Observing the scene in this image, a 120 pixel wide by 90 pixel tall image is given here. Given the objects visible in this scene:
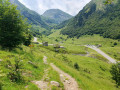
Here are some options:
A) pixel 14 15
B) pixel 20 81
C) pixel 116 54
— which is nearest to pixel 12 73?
pixel 20 81

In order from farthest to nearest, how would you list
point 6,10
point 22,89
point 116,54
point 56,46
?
point 56,46 < point 116,54 < point 6,10 < point 22,89

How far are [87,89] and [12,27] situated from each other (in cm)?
2141

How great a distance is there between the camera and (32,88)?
33.1 feet

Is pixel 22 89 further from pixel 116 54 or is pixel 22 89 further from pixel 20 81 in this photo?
pixel 116 54

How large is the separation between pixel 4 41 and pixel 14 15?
6911 millimetres

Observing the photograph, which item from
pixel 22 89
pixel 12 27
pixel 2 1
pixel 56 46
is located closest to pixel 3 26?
pixel 12 27

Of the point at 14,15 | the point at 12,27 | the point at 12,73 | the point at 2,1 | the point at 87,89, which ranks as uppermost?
the point at 2,1

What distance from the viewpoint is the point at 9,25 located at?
22.2 metres

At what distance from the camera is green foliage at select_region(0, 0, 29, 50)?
2128 cm

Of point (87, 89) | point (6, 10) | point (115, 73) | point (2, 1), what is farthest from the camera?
point (115, 73)

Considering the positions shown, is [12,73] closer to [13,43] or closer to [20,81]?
[20,81]

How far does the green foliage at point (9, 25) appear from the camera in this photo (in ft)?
69.8

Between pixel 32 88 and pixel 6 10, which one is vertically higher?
pixel 6 10

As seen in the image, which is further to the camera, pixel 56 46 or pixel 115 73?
pixel 56 46
